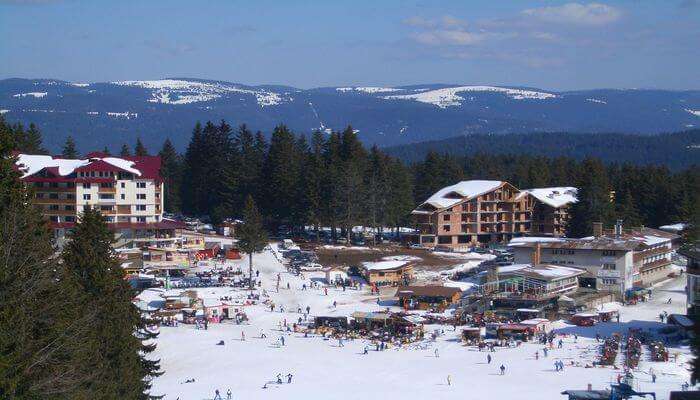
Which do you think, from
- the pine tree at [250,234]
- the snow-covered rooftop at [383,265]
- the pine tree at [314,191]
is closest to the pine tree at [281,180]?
the pine tree at [314,191]

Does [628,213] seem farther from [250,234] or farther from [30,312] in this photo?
[30,312]

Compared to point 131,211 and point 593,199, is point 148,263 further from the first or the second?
point 593,199

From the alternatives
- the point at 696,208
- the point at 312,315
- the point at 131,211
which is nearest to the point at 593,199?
the point at 696,208

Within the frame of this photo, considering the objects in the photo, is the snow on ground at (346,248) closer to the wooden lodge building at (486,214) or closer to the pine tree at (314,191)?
the pine tree at (314,191)

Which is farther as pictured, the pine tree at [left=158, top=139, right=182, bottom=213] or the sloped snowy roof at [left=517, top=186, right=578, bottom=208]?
the pine tree at [left=158, top=139, right=182, bottom=213]

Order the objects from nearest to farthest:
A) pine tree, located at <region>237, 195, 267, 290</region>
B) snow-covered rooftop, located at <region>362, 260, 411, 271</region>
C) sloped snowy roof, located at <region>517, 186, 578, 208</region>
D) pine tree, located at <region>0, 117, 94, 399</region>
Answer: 1. pine tree, located at <region>0, 117, 94, 399</region>
2. snow-covered rooftop, located at <region>362, 260, 411, 271</region>
3. pine tree, located at <region>237, 195, 267, 290</region>
4. sloped snowy roof, located at <region>517, 186, 578, 208</region>

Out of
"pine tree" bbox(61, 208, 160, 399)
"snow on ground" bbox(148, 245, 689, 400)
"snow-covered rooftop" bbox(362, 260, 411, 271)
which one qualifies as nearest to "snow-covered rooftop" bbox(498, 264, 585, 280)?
"snow on ground" bbox(148, 245, 689, 400)

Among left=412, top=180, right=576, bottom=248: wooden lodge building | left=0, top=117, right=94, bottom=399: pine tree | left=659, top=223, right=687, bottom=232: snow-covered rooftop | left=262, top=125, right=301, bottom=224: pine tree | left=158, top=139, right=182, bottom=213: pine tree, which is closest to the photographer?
left=0, top=117, right=94, bottom=399: pine tree

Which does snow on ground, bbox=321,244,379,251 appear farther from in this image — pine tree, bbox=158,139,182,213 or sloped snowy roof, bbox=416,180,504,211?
pine tree, bbox=158,139,182,213
